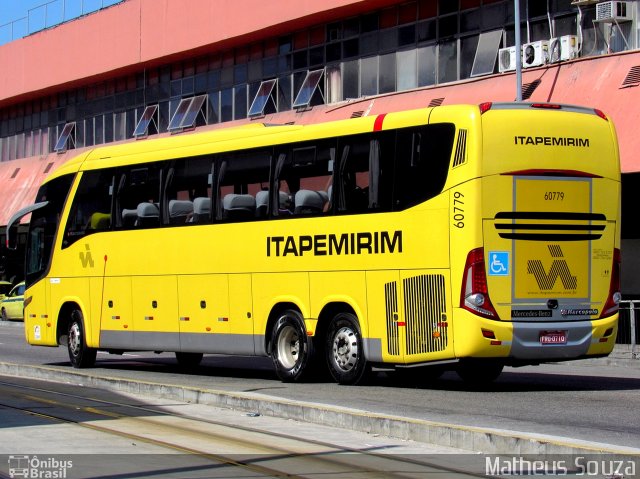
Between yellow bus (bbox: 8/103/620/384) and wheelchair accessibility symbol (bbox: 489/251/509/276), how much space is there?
0.02 metres

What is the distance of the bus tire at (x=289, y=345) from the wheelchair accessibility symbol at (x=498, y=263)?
3.45 m

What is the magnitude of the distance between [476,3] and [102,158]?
1602cm

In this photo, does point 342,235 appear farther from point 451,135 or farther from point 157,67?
point 157,67

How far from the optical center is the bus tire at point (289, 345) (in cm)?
1744

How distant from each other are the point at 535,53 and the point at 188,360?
45.3ft

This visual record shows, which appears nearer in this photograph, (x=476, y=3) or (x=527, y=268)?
(x=527, y=268)

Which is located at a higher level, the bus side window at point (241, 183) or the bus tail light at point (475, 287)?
the bus side window at point (241, 183)

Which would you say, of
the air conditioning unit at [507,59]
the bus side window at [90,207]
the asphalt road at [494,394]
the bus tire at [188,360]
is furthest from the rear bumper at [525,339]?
the air conditioning unit at [507,59]

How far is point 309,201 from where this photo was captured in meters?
17.2

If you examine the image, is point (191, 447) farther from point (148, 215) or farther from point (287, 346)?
point (148, 215)

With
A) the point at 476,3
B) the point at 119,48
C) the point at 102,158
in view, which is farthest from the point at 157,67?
the point at 102,158

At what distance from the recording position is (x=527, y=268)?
15.2m

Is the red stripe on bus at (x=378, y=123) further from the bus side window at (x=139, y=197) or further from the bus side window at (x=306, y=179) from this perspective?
the bus side window at (x=139, y=197)

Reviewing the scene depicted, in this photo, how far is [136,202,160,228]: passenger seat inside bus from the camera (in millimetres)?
20147
